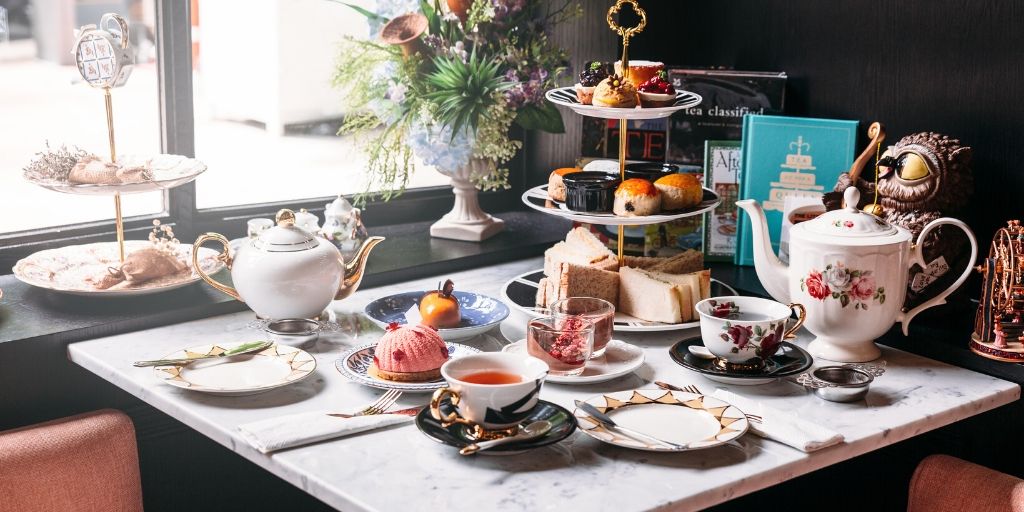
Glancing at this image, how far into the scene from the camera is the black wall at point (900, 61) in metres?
1.90

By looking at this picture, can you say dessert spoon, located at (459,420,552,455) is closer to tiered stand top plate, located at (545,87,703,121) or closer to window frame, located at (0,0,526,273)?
tiered stand top plate, located at (545,87,703,121)

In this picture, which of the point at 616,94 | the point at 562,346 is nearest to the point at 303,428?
the point at 562,346

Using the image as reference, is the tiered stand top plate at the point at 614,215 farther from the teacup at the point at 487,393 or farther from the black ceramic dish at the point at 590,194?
the teacup at the point at 487,393

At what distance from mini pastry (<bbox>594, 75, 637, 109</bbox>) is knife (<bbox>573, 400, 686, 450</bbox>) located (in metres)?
0.51

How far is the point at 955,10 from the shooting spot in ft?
6.34

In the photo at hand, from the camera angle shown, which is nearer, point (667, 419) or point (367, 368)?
point (667, 419)

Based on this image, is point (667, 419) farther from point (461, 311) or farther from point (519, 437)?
point (461, 311)

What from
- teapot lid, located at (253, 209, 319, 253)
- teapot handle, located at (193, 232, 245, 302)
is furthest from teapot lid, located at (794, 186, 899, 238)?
teapot handle, located at (193, 232, 245, 302)

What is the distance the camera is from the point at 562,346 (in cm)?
164

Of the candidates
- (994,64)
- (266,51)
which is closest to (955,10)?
(994,64)

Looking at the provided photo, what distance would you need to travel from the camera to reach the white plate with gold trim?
1.59 meters

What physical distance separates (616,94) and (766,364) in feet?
1.56

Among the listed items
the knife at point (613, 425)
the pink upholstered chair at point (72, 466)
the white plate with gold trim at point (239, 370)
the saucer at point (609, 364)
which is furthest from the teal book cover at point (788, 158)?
the pink upholstered chair at point (72, 466)

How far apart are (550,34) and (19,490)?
4.34ft
